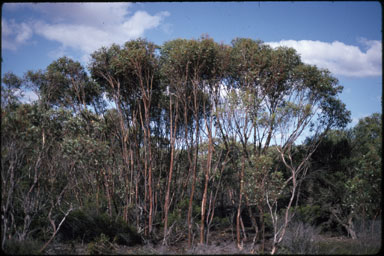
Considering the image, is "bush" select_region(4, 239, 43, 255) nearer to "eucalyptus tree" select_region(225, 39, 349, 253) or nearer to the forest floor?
the forest floor

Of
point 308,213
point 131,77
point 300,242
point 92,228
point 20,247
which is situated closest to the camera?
point 20,247

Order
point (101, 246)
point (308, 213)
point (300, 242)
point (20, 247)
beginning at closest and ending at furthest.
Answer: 1. point (20, 247)
2. point (300, 242)
3. point (101, 246)
4. point (308, 213)

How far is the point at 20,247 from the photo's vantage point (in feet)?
24.4

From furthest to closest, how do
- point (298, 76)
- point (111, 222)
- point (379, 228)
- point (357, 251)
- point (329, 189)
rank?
point (329, 189)
point (298, 76)
point (111, 222)
point (379, 228)
point (357, 251)

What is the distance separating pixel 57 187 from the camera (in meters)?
10.3

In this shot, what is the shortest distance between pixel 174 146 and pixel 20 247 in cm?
688

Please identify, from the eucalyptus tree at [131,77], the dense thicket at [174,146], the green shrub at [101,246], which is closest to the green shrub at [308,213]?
the dense thicket at [174,146]

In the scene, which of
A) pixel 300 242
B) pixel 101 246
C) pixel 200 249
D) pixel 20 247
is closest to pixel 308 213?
pixel 300 242

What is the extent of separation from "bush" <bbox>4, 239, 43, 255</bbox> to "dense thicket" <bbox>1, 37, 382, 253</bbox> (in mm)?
544

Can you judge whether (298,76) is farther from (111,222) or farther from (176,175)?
(111,222)

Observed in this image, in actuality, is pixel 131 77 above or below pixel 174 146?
above

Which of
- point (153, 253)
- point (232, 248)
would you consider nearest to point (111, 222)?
point (153, 253)

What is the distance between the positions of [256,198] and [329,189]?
19.3 feet

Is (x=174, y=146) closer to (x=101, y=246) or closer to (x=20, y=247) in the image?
(x=101, y=246)
